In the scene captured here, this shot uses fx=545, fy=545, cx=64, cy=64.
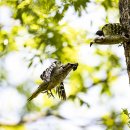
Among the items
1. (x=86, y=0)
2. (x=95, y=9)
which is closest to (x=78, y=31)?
(x=95, y=9)

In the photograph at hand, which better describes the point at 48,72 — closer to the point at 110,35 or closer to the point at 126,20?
the point at 110,35

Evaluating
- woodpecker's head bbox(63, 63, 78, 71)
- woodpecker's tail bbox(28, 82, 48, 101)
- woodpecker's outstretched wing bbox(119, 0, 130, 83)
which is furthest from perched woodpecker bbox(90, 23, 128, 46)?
woodpecker's tail bbox(28, 82, 48, 101)

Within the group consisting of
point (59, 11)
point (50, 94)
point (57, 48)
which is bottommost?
point (50, 94)

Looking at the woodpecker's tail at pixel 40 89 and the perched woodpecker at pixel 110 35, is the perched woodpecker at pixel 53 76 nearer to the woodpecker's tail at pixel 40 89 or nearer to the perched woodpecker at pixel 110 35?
the woodpecker's tail at pixel 40 89

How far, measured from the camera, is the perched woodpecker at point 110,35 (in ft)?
12.9

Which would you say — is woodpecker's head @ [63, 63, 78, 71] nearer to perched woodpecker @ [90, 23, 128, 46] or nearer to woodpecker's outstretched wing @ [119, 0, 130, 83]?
perched woodpecker @ [90, 23, 128, 46]

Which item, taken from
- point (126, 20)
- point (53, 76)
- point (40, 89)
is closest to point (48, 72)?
point (53, 76)

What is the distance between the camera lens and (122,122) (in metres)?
11.2

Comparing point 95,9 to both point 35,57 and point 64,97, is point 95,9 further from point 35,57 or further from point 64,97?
point 64,97

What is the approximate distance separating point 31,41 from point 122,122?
10.3ft

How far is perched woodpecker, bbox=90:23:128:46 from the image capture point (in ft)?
12.9

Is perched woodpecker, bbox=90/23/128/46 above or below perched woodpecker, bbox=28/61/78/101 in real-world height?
above

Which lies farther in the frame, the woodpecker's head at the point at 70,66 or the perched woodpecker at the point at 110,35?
the perched woodpecker at the point at 110,35

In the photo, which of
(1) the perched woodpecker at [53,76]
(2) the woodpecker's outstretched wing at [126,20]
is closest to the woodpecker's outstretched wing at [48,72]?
(1) the perched woodpecker at [53,76]
